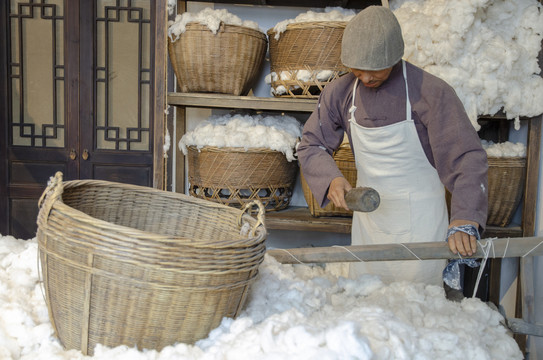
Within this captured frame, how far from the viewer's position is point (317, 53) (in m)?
2.62

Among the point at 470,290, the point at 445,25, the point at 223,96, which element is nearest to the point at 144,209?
the point at 223,96

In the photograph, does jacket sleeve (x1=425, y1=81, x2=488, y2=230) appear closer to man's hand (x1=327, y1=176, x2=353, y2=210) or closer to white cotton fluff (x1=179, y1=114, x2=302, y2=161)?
man's hand (x1=327, y1=176, x2=353, y2=210)

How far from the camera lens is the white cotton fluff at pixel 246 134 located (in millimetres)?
2668

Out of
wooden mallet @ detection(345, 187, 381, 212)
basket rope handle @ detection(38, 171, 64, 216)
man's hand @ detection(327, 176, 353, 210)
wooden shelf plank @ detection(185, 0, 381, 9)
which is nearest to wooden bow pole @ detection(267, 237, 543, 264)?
wooden mallet @ detection(345, 187, 381, 212)

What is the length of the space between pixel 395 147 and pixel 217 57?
107 centimetres

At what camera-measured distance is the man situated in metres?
1.73

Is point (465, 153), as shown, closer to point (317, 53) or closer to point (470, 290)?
point (317, 53)

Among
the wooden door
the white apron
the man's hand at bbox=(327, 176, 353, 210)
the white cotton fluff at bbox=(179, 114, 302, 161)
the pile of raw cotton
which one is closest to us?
the pile of raw cotton

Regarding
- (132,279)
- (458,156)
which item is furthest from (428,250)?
(132,279)

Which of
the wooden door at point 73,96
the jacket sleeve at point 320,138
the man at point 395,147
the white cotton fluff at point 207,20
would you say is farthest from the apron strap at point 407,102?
the wooden door at point 73,96

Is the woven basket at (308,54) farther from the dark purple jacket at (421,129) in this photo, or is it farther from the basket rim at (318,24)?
the dark purple jacket at (421,129)

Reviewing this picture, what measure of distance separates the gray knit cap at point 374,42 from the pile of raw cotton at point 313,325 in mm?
684

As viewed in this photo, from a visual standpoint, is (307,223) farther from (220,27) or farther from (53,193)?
(53,193)

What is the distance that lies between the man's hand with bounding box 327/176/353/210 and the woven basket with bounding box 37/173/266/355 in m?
0.65
